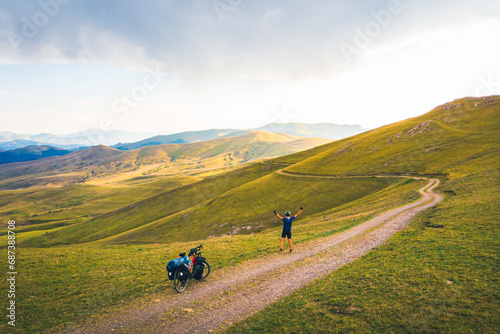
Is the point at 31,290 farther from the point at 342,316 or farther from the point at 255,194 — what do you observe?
the point at 255,194

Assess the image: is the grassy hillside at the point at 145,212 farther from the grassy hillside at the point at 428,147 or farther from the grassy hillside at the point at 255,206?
the grassy hillside at the point at 428,147

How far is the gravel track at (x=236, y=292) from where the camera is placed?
11.8m

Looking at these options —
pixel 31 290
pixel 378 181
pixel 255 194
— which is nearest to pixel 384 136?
pixel 378 181

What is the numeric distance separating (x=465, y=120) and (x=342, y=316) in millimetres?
158988

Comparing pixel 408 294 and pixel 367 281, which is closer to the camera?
pixel 408 294

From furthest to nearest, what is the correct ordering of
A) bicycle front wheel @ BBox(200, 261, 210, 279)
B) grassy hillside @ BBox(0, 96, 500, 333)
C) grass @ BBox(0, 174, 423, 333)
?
bicycle front wheel @ BBox(200, 261, 210, 279) < grass @ BBox(0, 174, 423, 333) < grassy hillside @ BBox(0, 96, 500, 333)

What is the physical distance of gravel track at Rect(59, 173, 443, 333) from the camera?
465 inches

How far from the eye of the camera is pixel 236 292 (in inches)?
585

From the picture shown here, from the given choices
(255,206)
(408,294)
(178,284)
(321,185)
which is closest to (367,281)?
(408,294)

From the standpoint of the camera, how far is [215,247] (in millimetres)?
27344

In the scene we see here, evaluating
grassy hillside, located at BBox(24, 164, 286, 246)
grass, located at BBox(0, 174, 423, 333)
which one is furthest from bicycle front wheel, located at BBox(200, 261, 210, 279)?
grassy hillside, located at BBox(24, 164, 286, 246)

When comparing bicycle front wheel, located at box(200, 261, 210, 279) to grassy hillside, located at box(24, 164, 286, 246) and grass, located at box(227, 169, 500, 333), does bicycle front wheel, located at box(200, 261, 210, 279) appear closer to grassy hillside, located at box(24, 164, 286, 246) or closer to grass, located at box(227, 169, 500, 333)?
grass, located at box(227, 169, 500, 333)

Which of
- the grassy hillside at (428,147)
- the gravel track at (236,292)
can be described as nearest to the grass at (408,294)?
the gravel track at (236,292)

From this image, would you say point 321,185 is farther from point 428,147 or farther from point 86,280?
point 86,280
